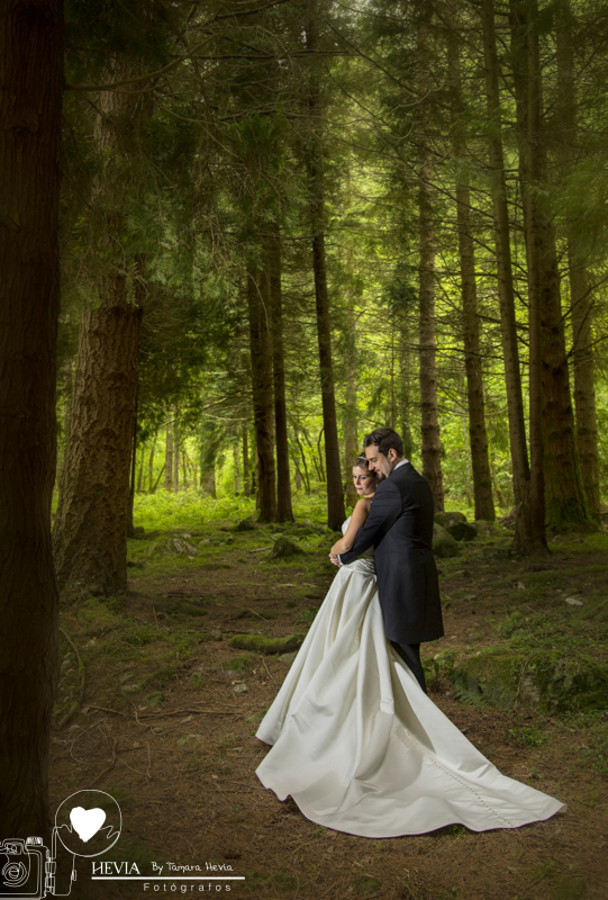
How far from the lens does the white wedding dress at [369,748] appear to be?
3.76m

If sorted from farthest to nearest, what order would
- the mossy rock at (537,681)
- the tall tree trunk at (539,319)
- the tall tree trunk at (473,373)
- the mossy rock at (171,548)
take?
the tall tree trunk at (473,373) < the mossy rock at (171,548) < the tall tree trunk at (539,319) < the mossy rock at (537,681)

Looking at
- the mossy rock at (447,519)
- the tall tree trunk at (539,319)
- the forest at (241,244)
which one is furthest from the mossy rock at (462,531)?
the tall tree trunk at (539,319)

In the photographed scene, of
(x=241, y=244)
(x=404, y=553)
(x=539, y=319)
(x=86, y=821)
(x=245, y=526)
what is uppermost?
(x=241, y=244)

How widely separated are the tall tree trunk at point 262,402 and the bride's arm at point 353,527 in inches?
440

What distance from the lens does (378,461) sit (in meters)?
4.68

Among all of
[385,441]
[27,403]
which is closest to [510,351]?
[385,441]

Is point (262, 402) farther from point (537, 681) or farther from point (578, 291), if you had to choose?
point (537, 681)

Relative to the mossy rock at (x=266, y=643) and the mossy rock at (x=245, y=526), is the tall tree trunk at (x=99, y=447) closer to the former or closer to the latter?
the mossy rock at (x=266, y=643)

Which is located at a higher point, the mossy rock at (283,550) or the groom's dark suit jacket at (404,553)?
the groom's dark suit jacket at (404,553)

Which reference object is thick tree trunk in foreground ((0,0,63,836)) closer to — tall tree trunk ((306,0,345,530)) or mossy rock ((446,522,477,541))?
mossy rock ((446,522,477,541))

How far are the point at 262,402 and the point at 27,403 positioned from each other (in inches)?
531

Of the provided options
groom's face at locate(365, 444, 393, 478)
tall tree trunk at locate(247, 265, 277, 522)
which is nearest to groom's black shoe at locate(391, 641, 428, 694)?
groom's face at locate(365, 444, 393, 478)

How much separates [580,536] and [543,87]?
7.40m

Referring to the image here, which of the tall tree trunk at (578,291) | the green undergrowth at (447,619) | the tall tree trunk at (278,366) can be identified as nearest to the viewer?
the green undergrowth at (447,619)
